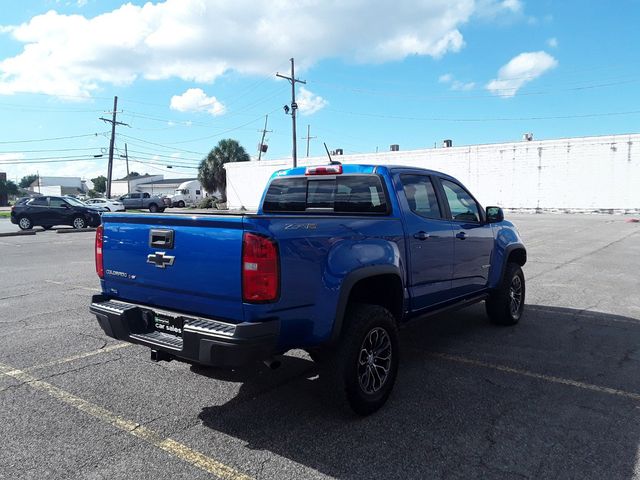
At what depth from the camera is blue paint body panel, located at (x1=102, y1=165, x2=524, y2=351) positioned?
318 centimetres

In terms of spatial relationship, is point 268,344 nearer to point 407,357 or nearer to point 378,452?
point 378,452

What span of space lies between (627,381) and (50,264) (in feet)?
39.1

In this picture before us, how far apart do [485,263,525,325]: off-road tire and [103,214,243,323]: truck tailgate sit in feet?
13.2

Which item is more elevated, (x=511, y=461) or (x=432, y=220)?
(x=432, y=220)

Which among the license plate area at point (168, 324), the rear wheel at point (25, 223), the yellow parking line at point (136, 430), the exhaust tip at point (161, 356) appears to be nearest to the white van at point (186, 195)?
the rear wheel at point (25, 223)

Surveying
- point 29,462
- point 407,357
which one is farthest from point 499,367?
point 29,462

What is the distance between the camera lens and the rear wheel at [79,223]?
24.3m

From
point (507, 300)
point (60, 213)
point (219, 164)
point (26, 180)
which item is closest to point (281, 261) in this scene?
point (507, 300)

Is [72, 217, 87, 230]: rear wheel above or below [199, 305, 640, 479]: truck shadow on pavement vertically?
above

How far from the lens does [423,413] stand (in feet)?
12.5

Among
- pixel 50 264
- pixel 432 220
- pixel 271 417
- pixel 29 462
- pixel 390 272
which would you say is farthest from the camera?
pixel 50 264

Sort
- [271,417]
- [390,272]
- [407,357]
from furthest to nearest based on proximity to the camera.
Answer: [407,357]
[390,272]
[271,417]

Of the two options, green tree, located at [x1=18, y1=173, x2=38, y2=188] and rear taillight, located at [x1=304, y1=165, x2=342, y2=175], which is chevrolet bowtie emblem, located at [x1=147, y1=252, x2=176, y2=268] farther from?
green tree, located at [x1=18, y1=173, x2=38, y2=188]

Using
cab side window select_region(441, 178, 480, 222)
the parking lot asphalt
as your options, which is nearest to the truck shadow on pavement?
the parking lot asphalt
